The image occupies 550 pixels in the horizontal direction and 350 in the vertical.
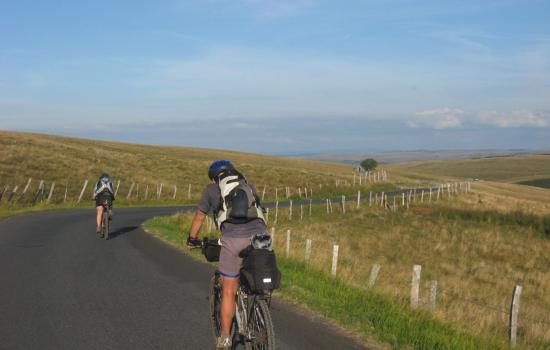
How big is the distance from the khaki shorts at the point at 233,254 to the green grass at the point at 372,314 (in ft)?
7.66

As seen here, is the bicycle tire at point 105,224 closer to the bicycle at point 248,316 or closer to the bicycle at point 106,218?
the bicycle at point 106,218

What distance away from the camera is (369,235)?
Result: 1164 inches

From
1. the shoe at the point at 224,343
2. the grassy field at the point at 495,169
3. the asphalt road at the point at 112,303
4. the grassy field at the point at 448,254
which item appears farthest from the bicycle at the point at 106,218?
the grassy field at the point at 495,169

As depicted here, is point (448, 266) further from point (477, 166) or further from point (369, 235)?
point (477, 166)

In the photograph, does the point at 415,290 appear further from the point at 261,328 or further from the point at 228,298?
the point at 261,328

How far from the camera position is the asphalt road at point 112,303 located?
22.9 feet

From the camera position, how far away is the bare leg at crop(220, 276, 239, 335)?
5676 mm

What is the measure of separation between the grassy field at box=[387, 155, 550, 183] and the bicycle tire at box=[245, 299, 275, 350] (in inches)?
4838

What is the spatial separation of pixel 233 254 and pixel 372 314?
3353 millimetres

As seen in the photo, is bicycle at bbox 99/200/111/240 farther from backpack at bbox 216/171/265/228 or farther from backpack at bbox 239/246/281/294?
backpack at bbox 239/246/281/294

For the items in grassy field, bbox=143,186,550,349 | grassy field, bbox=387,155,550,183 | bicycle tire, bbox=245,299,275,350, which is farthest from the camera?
grassy field, bbox=387,155,550,183

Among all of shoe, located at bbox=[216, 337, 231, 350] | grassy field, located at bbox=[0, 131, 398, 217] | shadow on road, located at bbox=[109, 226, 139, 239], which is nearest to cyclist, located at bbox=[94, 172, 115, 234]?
shadow on road, located at bbox=[109, 226, 139, 239]

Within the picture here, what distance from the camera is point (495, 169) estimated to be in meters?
146

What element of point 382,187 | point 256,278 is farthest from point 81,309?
point 382,187
